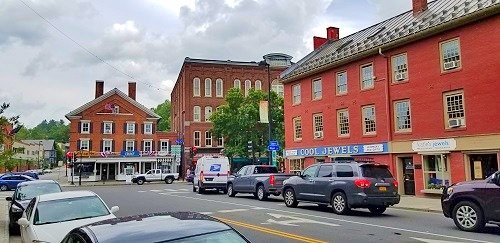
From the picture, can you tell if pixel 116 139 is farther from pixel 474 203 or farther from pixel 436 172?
pixel 474 203

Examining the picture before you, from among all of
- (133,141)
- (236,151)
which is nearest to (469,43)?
(236,151)

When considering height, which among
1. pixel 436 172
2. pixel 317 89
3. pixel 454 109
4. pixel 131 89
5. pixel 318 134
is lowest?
pixel 436 172

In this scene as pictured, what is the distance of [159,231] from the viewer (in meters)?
3.80

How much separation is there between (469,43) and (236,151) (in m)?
31.0

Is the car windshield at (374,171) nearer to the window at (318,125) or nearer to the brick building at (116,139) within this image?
the window at (318,125)

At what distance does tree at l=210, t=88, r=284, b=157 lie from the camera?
4759cm

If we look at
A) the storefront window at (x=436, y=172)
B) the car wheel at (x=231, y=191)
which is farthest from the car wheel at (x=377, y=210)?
the car wheel at (x=231, y=191)

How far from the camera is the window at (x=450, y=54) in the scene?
21859 mm

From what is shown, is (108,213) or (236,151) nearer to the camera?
(108,213)

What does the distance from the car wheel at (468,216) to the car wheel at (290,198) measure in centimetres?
741

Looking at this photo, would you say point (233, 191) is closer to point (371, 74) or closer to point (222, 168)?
point (222, 168)

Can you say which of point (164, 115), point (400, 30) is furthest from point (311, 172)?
point (164, 115)

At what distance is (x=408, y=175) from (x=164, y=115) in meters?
84.1

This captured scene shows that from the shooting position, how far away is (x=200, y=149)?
60656mm
